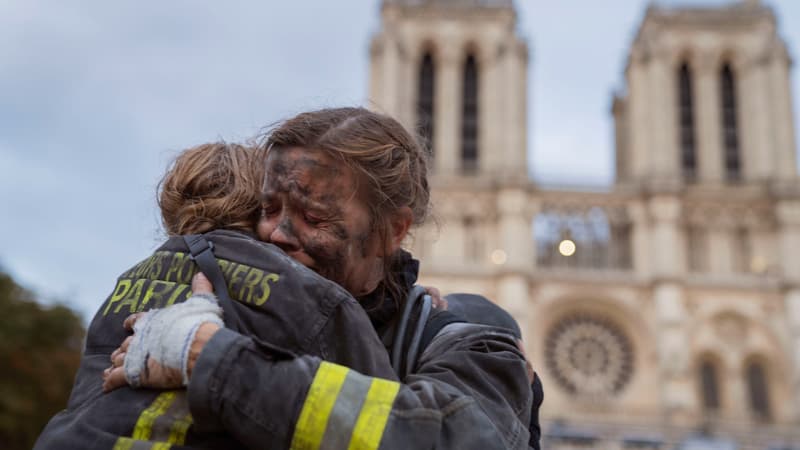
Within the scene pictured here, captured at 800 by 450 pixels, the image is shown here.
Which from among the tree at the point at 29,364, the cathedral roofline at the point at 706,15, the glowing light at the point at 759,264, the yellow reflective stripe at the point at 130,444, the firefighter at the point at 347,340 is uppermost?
the cathedral roofline at the point at 706,15

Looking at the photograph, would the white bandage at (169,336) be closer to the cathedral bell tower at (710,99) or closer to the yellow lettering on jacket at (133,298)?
the yellow lettering on jacket at (133,298)

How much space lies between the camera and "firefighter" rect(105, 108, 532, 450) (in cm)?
132

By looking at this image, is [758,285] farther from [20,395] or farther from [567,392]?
[20,395]

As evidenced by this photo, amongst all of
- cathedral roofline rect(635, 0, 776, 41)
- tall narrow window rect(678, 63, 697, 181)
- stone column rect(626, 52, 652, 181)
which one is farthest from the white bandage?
cathedral roofline rect(635, 0, 776, 41)

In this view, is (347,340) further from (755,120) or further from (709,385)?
(755,120)

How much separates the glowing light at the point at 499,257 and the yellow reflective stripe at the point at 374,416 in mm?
29621

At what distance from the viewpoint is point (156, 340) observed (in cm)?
140

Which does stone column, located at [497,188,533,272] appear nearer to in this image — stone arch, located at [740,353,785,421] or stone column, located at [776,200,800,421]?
stone arch, located at [740,353,785,421]

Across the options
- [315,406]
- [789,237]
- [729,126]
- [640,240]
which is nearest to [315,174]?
[315,406]

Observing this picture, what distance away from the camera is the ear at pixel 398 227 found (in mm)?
1735

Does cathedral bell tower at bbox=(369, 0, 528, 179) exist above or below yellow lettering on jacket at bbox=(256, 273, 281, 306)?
above

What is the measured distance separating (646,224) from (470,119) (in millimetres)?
7875

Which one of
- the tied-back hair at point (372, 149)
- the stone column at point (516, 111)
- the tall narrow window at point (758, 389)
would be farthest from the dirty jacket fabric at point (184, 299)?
the tall narrow window at point (758, 389)

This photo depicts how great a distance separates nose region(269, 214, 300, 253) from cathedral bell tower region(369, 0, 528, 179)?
1207 inches
